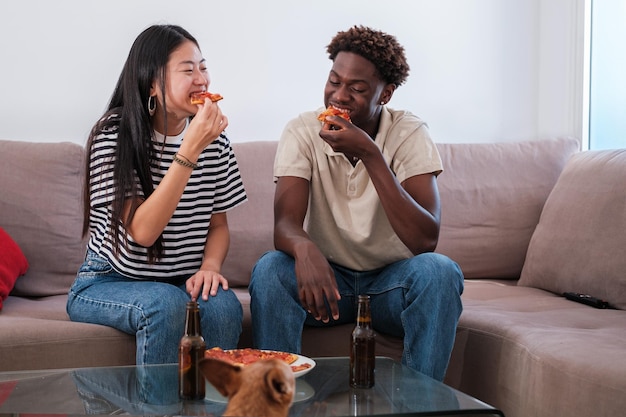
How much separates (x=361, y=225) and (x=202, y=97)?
55 cm

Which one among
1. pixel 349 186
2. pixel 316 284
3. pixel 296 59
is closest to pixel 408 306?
pixel 316 284

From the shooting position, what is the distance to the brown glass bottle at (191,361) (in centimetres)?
150

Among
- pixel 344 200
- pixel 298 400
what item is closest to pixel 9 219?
pixel 344 200

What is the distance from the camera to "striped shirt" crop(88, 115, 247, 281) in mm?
2123

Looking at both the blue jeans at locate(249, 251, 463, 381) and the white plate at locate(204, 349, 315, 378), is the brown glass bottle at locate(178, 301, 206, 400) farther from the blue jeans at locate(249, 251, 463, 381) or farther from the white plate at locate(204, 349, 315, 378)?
the blue jeans at locate(249, 251, 463, 381)

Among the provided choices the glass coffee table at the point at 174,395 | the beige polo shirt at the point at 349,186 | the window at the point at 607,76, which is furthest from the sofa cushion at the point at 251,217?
the window at the point at 607,76

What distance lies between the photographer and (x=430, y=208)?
2273mm

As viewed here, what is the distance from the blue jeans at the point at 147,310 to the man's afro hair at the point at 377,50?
0.79 m

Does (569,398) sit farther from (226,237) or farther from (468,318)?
(226,237)

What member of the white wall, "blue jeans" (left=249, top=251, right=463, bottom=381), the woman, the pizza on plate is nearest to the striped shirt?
the woman

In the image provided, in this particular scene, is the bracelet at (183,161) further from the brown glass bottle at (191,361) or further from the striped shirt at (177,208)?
the brown glass bottle at (191,361)

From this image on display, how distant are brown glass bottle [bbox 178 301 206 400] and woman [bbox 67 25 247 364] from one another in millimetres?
452

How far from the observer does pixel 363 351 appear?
161 centimetres

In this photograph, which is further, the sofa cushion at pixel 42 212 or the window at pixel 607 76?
the window at pixel 607 76
